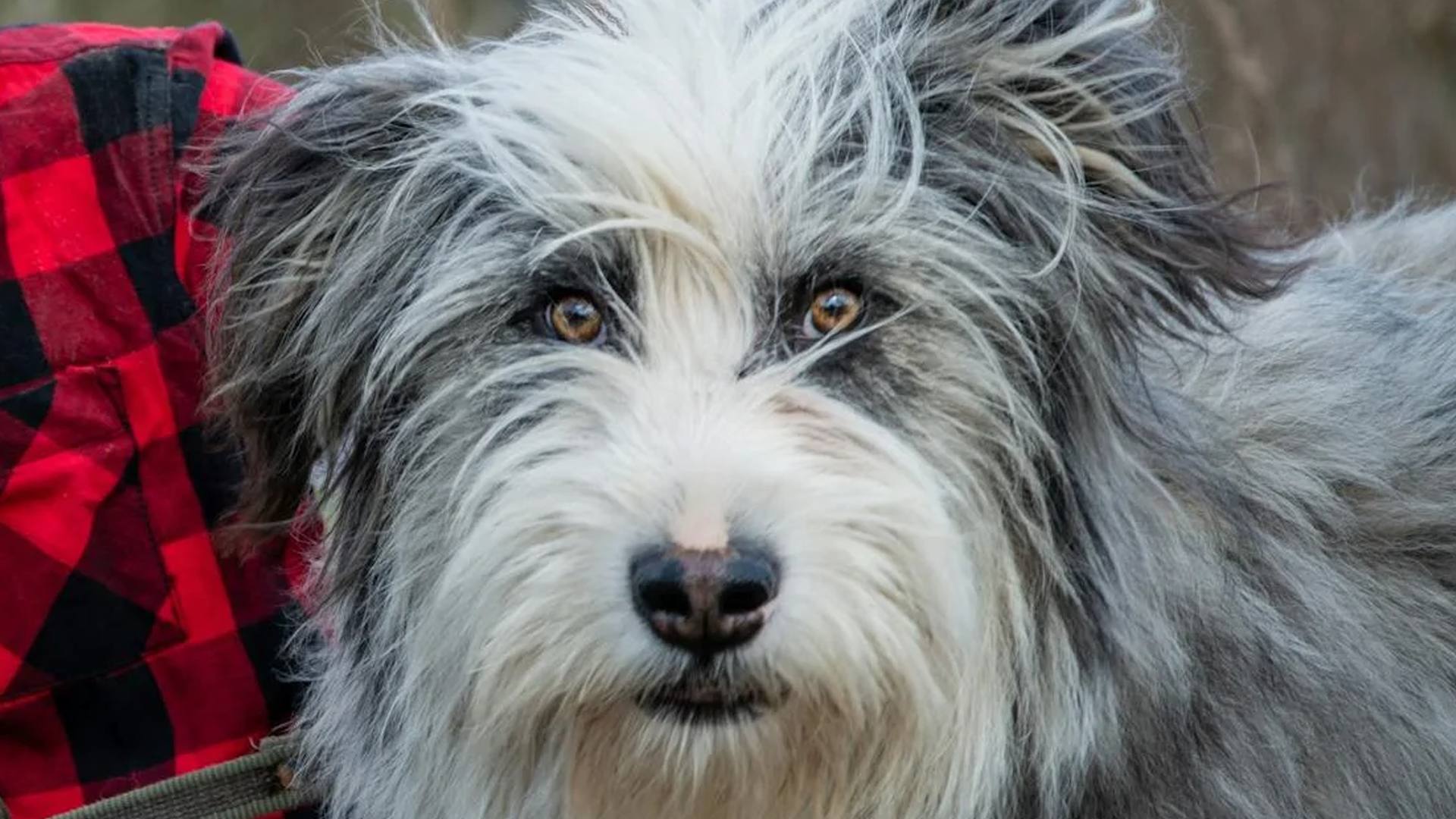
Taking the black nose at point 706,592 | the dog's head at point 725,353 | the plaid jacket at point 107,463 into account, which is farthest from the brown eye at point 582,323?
the plaid jacket at point 107,463

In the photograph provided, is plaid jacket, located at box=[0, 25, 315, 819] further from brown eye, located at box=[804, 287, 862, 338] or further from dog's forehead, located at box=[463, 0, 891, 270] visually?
brown eye, located at box=[804, 287, 862, 338]

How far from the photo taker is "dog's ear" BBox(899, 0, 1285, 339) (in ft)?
9.20

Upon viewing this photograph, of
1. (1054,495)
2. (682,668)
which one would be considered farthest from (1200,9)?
(682,668)

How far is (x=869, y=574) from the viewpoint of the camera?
2.49 metres

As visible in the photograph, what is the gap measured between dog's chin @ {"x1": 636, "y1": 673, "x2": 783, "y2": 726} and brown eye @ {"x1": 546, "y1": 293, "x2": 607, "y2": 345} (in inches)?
20.3

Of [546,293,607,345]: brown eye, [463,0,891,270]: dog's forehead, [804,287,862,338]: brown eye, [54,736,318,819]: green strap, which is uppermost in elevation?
[463,0,891,270]: dog's forehead

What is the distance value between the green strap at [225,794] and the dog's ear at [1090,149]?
57.7 inches

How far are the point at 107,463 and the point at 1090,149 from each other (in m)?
1.60

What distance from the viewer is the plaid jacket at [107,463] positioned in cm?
330

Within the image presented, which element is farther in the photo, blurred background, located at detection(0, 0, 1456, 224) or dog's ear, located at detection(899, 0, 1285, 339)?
blurred background, located at detection(0, 0, 1456, 224)

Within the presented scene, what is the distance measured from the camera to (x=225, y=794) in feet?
11.0

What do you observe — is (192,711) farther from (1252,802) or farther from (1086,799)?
(1252,802)

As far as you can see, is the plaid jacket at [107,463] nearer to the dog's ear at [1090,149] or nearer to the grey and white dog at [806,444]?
the grey and white dog at [806,444]

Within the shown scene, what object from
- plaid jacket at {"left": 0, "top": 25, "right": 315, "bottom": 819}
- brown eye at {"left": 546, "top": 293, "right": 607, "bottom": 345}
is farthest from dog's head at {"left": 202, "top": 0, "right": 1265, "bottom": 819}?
plaid jacket at {"left": 0, "top": 25, "right": 315, "bottom": 819}
